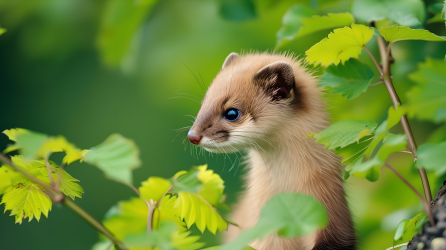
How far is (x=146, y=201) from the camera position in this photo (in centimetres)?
38

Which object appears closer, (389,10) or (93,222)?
(93,222)

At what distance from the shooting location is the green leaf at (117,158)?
0.28 metres

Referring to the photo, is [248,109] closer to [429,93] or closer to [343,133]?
[343,133]

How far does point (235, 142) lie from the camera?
649mm

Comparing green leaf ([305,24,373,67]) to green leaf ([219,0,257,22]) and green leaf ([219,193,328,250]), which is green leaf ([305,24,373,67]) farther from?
green leaf ([219,0,257,22])

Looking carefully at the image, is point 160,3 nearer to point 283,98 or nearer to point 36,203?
point 283,98

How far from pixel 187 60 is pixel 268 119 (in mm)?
678

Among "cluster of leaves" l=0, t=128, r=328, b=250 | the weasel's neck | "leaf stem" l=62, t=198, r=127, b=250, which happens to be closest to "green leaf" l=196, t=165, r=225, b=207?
"cluster of leaves" l=0, t=128, r=328, b=250

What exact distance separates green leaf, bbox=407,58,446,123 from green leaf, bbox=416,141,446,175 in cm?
3

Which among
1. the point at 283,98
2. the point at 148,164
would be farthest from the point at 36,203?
the point at 148,164

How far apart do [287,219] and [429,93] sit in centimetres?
14

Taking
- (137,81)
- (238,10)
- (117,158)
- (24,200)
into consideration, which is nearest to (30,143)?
(117,158)

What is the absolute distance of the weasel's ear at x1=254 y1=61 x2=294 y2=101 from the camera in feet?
2.18

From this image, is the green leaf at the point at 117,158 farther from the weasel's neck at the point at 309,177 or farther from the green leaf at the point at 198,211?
the weasel's neck at the point at 309,177
